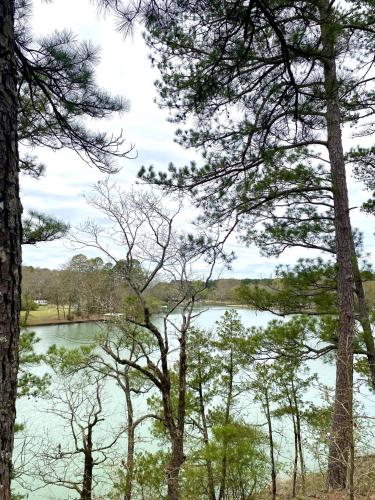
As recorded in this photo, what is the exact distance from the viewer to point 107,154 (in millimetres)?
2283

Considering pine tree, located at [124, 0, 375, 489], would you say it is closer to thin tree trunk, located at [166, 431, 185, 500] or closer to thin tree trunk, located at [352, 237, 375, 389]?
thin tree trunk, located at [352, 237, 375, 389]

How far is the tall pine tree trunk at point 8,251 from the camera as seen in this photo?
123 cm

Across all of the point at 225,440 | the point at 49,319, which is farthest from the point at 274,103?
the point at 49,319

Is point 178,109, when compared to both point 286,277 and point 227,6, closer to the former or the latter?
point 227,6

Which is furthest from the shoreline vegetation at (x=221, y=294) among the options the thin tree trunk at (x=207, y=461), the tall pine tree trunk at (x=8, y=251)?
the tall pine tree trunk at (x=8, y=251)

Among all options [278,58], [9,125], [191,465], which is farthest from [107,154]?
[191,465]

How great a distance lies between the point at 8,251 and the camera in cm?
130

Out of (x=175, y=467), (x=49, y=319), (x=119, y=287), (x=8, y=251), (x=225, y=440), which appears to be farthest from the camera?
(x=49, y=319)

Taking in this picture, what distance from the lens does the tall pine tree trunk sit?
1.23 m

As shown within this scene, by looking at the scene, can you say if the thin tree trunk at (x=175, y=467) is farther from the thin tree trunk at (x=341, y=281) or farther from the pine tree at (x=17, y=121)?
the pine tree at (x=17, y=121)

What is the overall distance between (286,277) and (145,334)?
4332 mm

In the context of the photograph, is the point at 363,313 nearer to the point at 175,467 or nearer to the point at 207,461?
the point at 175,467

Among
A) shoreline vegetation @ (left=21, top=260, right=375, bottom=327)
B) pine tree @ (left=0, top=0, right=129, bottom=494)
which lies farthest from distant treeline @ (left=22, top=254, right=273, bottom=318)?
pine tree @ (left=0, top=0, right=129, bottom=494)

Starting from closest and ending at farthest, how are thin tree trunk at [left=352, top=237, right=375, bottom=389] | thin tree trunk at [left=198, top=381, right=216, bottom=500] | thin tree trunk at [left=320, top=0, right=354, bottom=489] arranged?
1. thin tree trunk at [left=320, top=0, right=354, bottom=489]
2. thin tree trunk at [left=352, top=237, right=375, bottom=389]
3. thin tree trunk at [left=198, top=381, right=216, bottom=500]
